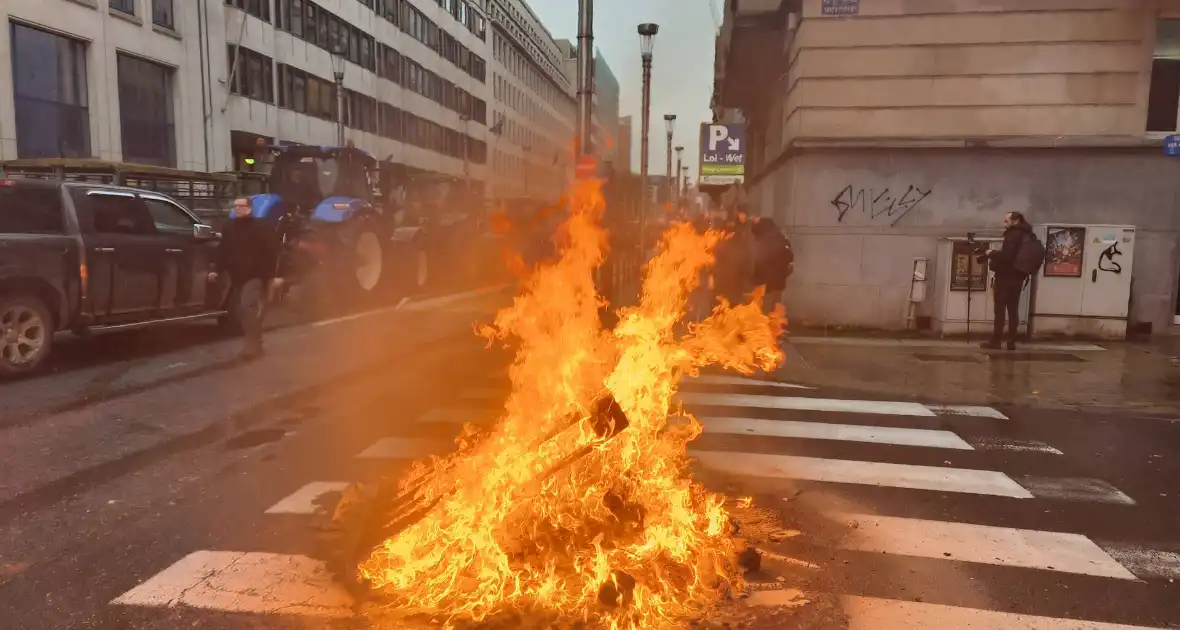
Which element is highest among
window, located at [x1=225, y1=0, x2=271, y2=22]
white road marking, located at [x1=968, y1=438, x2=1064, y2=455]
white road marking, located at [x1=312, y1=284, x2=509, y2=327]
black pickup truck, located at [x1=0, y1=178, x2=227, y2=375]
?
window, located at [x1=225, y1=0, x2=271, y2=22]

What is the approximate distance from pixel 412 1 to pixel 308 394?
45090mm

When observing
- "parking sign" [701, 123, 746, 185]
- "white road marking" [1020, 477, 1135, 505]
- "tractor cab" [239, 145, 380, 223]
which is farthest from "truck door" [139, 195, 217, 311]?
"parking sign" [701, 123, 746, 185]

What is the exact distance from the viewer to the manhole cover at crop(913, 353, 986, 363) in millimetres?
10312

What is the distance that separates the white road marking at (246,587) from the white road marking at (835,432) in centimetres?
380

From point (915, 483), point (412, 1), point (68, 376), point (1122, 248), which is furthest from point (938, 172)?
point (412, 1)

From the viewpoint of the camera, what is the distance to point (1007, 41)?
12469 millimetres

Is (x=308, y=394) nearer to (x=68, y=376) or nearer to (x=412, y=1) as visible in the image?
(x=68, y=376)

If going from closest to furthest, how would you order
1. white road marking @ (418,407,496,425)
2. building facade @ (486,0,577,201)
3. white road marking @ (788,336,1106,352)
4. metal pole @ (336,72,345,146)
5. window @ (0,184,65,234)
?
1. white road marking @ (418,407,496,425)
2. window @ (0,184,65,234)
3. white road marking @ (788,336,1106,352)
4. metal pole @ (336,72,345,146)
5. building facade @ (486,0,577,201)

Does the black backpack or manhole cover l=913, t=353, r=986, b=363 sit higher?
the black backpack

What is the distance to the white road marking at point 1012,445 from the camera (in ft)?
20.4

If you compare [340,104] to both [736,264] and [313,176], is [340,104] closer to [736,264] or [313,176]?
[313,176]

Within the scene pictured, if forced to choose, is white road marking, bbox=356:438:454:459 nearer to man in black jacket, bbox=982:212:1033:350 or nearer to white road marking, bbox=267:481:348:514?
white road marking, bbox=267:481:348:514

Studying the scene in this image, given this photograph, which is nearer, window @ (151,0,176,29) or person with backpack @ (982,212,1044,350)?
person with backpack @ (982,212,1044,350)

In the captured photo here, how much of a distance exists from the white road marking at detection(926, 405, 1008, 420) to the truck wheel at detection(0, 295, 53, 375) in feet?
30.6
